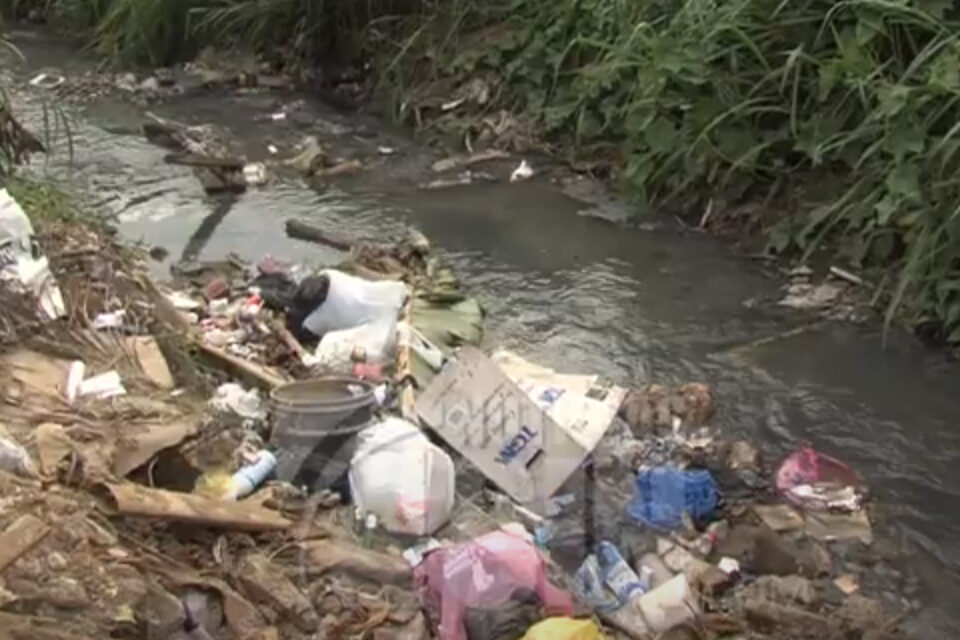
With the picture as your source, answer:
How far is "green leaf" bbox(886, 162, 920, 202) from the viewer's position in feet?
20.2

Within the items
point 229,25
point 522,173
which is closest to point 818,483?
point 522,173

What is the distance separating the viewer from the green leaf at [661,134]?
773 centimetres

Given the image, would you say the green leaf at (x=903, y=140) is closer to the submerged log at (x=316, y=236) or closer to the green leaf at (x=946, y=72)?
the green leaf at (x=946, y=72)

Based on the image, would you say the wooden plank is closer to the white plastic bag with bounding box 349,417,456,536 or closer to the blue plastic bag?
the white plastic bag with bounding box 349,417,456,536

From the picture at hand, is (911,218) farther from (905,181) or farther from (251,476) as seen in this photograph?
(251,476)

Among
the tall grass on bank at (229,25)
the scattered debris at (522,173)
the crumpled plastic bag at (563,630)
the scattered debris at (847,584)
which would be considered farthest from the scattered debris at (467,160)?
the crumpled plastic bag at (563,630)

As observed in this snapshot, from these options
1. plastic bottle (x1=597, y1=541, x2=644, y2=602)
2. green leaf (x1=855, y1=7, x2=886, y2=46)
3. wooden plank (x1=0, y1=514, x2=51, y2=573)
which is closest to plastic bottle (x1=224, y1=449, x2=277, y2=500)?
wooden plank (x1=0, y1=514, x2=51, y2=573)

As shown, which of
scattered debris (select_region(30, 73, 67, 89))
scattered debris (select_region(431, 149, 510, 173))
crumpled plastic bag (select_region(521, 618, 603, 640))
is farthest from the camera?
scattered debris (select_region(30, 73, 67, 89))

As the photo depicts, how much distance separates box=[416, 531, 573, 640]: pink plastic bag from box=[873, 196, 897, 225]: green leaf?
2868mm

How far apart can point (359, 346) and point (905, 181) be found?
89.7 inches

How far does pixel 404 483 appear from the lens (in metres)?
4.42

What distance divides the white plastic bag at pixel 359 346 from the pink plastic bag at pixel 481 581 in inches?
66.7

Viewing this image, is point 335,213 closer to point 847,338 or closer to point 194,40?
point 847,338

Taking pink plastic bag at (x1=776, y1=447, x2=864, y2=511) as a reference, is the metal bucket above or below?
above
